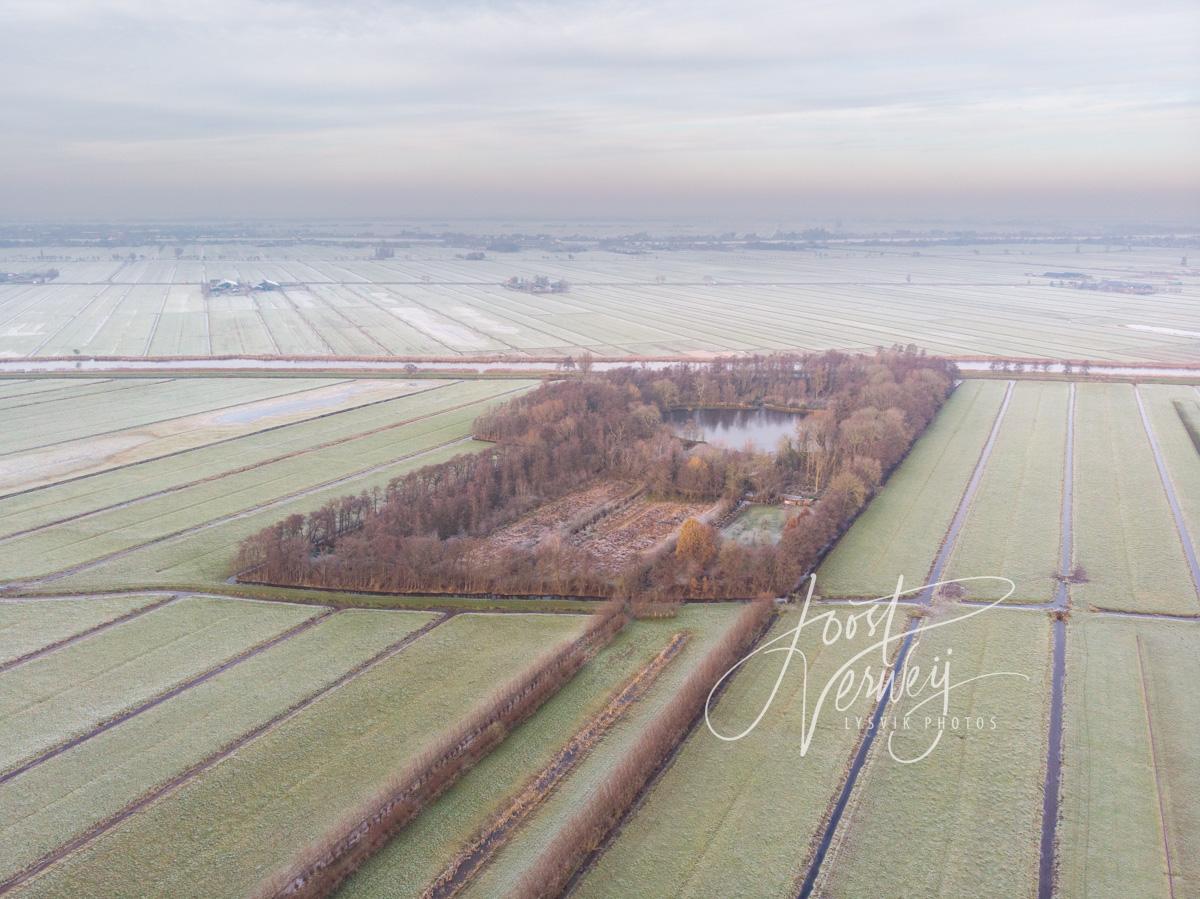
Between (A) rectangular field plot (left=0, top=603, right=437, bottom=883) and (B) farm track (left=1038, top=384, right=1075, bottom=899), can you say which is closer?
(B) farm track (left=1038, top=384, right=1075, bottom=899)

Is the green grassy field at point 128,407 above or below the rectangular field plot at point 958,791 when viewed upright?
above

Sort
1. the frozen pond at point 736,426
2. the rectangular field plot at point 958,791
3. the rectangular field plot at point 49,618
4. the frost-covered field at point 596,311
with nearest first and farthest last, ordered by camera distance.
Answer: the rectangular field plot at point 958,791
the rectangular field plot at point 49,618
the frozen pond at point 736,426
the frost-covered field at point 596,311

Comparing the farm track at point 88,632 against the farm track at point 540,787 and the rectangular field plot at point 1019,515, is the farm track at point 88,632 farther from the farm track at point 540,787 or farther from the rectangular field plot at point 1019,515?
the rectangular field plot at point 1019,515

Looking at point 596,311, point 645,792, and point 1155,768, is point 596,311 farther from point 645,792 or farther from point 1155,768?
point 1155,768

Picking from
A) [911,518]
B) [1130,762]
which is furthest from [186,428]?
[1130,762]

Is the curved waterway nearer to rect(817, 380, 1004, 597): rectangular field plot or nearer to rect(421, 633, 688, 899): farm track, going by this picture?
rect(817, 380, 1004, 597): rectangular field plot

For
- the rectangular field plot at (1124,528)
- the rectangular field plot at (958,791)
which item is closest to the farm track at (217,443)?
the rectangular field plot at (958,791)

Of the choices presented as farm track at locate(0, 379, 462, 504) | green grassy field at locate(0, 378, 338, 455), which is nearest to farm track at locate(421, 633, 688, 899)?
farm track at locate(0, 379, 462, 504)
